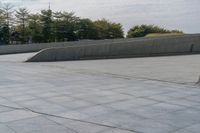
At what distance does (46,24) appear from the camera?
169ft

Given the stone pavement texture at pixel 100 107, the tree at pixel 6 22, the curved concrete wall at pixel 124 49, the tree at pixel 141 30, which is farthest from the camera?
the tree at pixel 141 30

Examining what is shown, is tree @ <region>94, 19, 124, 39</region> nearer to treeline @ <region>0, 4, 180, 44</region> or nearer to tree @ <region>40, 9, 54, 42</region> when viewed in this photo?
treeline @ <region>0, 4, 180, 44</region>

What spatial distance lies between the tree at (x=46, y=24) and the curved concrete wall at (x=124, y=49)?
30.4 metres

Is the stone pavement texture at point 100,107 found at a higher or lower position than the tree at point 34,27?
lower

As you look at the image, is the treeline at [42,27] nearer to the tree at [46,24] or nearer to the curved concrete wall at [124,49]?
the tree at [46,24]

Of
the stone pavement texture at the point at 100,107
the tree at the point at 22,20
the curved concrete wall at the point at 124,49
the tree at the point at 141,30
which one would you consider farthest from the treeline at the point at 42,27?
the stone pavement texture at the point at 100,107

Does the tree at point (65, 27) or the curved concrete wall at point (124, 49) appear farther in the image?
the tree at point (65, 27)

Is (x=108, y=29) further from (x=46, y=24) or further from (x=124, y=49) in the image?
(x=124, y=49)

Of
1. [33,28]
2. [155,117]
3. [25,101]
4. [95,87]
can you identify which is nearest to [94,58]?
[95,87]

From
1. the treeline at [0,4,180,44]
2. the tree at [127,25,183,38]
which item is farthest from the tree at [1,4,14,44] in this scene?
the tree at [127,25,183,38]

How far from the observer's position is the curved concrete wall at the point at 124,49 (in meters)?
20.6

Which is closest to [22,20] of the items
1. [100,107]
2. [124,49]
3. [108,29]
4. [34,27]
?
[34,27]

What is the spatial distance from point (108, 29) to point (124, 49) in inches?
1621

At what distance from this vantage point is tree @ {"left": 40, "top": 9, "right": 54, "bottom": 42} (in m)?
51.3
